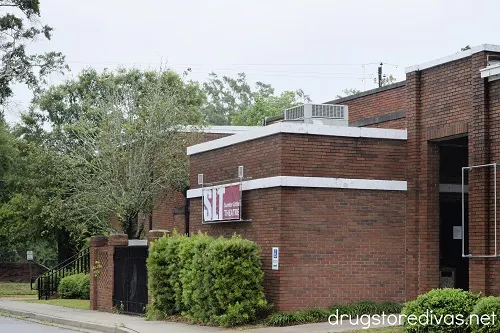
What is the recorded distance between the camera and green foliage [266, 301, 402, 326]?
2028 cm

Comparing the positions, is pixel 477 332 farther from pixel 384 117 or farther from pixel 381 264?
pixel 384 117

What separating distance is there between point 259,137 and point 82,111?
2494 centimetres

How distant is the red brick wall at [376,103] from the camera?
84.7ft

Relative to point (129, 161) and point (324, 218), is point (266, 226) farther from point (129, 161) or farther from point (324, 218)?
point (129, 161)

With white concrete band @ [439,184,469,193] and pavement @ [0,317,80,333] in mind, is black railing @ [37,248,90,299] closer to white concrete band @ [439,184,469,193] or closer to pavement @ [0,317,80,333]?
pavement @ [0,317,80,333]

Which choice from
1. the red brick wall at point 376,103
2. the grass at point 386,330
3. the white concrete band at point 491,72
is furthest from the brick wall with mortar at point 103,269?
the white concrete band at point 491,72

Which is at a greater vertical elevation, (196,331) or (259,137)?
(259,137)

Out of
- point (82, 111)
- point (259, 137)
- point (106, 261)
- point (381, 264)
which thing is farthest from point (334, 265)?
point (82, 111)

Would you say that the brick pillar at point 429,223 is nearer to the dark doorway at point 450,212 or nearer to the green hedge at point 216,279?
the dark doorway at point 450,212

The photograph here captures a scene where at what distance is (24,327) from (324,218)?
8.60 meters

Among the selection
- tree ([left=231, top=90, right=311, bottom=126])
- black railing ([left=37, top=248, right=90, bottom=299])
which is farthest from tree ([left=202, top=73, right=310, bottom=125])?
black railing ([left=37, top=248, right=90, bottom=299])

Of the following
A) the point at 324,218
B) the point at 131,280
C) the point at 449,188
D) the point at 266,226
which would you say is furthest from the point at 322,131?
the point at 131,280

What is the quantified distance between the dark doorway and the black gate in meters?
8.29

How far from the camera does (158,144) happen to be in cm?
3316
